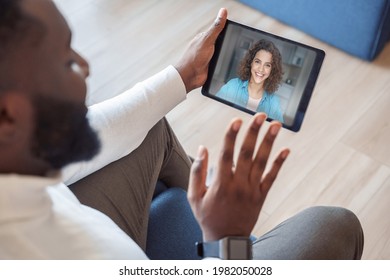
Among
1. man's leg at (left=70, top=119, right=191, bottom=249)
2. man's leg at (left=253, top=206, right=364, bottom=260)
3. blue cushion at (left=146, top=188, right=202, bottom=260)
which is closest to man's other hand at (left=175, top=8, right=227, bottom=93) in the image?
man's leg at (left=70, top=119, right=191, bottom=249)

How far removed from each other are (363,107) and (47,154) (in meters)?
1.10

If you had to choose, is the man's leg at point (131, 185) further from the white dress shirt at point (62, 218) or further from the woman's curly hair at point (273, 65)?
the woman's curly hair at point (273, 65)

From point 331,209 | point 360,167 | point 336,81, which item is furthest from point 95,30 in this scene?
point 331,209

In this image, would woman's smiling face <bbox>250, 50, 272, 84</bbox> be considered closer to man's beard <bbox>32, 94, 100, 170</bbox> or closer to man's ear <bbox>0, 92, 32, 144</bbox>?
man's beard <bbox>32, 94, 100, 170</bbox>

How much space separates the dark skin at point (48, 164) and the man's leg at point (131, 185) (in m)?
0.18

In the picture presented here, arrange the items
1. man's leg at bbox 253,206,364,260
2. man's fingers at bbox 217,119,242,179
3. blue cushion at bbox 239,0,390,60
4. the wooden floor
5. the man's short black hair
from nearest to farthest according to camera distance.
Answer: the man's short black hair, man's fingers at bbox 217,119,242,179, man's leg at bbox 253,206,364,260, the wooden floor, blue cushion at bbox 239,0,390,60

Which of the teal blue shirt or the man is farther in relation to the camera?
the teal blue shirt

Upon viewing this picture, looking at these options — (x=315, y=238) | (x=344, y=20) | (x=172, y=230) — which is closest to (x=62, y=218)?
(x=172, y=230)

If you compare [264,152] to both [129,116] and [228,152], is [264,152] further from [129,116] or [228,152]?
[129,116]

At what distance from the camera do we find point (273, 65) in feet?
3.19

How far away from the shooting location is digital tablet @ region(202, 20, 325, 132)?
0.96 meters

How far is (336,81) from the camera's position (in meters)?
1.57

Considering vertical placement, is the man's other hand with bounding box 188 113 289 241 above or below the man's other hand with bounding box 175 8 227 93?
below

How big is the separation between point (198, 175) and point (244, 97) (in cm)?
33
